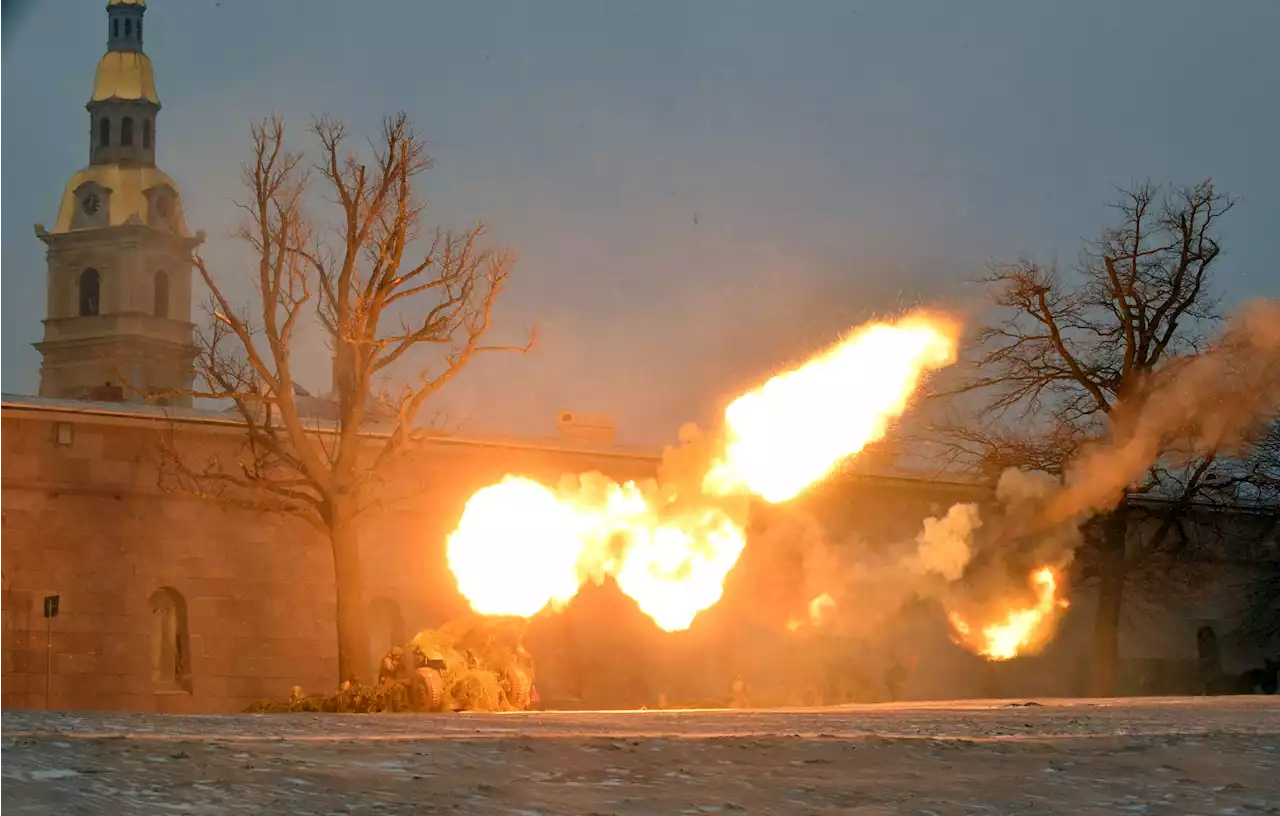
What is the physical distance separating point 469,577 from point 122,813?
2320 centimetres

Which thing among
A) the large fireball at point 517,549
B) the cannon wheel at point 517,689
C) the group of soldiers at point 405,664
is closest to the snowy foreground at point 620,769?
the group of soldiers at point 405,664

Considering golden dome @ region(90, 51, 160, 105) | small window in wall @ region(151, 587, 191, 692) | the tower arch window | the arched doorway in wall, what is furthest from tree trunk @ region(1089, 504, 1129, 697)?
golden dome @ region(90, 51, 160, 105)

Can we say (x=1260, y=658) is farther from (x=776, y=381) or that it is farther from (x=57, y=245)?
(x=57, y=245)

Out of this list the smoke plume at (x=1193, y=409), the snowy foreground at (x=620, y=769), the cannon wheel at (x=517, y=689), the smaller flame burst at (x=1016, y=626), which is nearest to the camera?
the snowy foreground at (x=620, y=769)

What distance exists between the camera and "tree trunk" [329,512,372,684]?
1275 inches

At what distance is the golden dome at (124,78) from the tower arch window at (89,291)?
43.6ft

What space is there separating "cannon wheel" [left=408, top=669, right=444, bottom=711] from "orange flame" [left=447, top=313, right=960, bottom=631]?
4.82 m

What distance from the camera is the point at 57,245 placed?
120938 mm

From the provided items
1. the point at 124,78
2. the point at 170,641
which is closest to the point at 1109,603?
the point at 170,641

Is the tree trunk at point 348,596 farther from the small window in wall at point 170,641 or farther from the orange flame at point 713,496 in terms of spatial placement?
the small window in wall at point 170,641

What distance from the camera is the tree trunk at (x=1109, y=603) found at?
41094mm

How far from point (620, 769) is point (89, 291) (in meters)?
112

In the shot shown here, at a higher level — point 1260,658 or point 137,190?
point 137,190

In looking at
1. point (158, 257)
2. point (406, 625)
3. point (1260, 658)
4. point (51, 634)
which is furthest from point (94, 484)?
point (158, 257)
